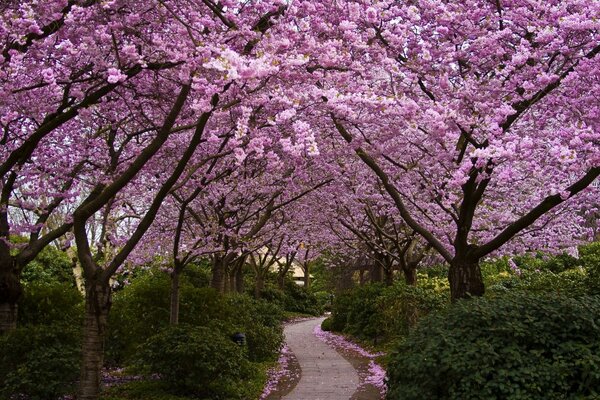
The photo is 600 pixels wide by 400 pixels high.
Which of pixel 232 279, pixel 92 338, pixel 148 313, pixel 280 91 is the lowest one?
pixel 92 338

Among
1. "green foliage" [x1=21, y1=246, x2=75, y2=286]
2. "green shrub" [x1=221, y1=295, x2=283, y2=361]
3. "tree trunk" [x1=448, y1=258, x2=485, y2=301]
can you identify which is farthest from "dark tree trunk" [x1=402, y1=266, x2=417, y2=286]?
"green foliage" [x1=21, y1=246, x2=75, y2=286]

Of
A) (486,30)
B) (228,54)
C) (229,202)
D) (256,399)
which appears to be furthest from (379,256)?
(228,54)

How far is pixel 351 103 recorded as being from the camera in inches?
262

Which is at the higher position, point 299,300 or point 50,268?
point 50,268

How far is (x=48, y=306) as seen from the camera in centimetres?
1047

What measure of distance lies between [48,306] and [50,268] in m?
10.7

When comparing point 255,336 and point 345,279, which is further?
point 345,279

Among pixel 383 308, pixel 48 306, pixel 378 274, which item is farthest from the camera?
pixel 378 274

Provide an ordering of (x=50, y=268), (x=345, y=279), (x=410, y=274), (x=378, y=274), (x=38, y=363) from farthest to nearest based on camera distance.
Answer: (x=345, y=279) < (x=378, y=274) < (x=50, y=268) < (x=410, y=274) < (x=38, y=363)

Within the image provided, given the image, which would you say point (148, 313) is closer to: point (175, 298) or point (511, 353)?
point (175, 298)

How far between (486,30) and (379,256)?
12.4 m

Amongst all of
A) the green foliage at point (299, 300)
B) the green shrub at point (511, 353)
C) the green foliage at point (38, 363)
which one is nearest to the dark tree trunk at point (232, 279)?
the green foliage at point (38, 363)

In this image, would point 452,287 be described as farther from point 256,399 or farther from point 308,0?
point 308,0

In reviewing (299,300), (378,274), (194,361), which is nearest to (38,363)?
(194,361)
